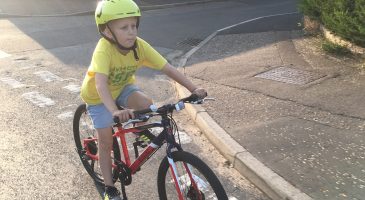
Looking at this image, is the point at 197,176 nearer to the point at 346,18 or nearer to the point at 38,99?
the point at 38,99

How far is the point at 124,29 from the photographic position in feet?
11.3

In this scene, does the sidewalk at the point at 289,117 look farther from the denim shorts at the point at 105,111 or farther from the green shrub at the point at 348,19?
the denim shorts at the point at 105,111

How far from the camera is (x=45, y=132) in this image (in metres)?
5.93

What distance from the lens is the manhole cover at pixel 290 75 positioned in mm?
7148

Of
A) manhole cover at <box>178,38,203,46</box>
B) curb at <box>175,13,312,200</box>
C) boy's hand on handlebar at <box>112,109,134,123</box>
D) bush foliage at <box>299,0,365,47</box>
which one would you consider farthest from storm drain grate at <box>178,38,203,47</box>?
boy's hand on handlebar at <box>112,109,134,123</box>

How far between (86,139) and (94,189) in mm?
510

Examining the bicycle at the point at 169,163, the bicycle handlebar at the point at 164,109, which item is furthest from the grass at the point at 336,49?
the bicycle handlebar at the point at 164,109

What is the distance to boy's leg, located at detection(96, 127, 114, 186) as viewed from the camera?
12.6ft

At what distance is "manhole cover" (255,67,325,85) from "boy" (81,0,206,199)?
3793 millimetres

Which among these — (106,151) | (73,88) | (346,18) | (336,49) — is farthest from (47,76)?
(346,18)

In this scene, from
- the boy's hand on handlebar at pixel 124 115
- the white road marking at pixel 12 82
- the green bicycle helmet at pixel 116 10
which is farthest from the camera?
the white road marking at pixel 12 82

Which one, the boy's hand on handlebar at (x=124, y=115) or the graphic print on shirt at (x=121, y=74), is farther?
the graphic print on shirt at (x=121, y=74)

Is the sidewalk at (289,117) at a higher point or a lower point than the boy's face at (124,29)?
lower

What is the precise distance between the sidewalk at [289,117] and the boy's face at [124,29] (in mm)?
1939
